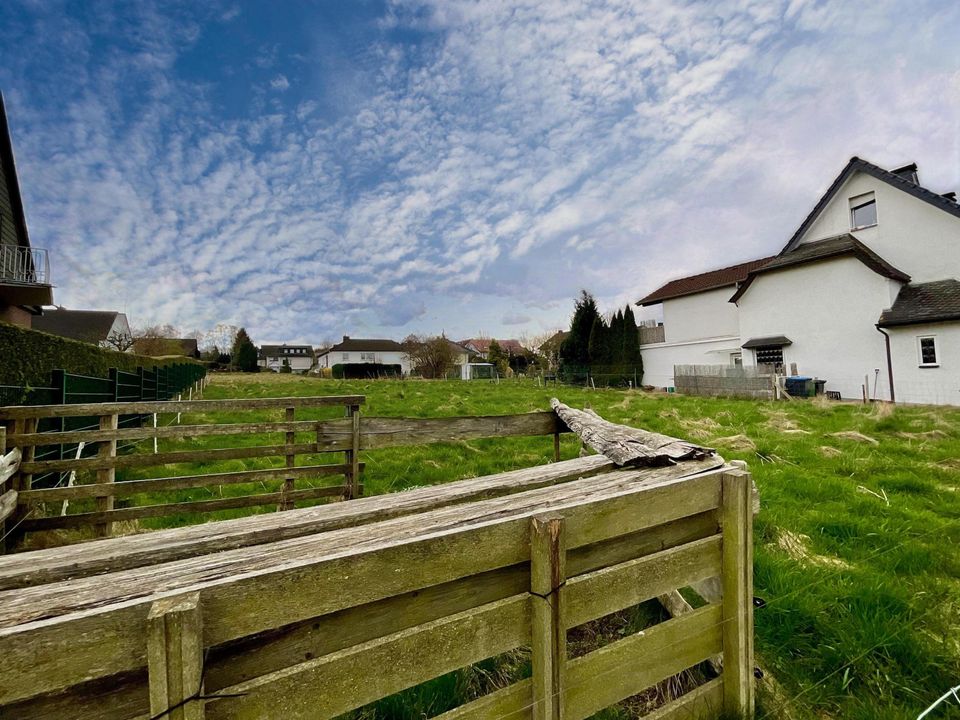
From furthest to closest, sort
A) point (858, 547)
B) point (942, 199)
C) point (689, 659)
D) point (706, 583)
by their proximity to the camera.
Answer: point (942, 199) → point (858, 547) → point (706, 583) → point (689, 659)

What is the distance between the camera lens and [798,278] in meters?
19.8

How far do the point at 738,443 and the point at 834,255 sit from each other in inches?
641

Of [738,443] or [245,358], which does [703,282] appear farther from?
[245,358]

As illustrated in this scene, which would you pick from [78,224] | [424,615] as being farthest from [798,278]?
[78,224]

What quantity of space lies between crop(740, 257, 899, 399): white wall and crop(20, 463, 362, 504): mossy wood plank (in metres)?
21.9

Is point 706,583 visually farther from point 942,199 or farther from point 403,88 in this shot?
point 942,199

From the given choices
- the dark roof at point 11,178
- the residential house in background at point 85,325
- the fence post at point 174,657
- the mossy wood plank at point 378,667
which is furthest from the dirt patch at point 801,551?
the residential house in background at point 85,325

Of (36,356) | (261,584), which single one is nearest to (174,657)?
(261,584)

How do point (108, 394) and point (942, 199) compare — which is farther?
point (942, 199)

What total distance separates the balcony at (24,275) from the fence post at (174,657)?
1897 cm

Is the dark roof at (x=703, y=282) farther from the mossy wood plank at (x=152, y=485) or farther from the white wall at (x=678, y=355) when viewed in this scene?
the mossy wood plank at (x=152, y=485)

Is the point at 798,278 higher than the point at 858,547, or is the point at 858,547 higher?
the point at 798,278

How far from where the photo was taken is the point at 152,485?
461 cm

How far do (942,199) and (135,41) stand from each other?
2599cm
